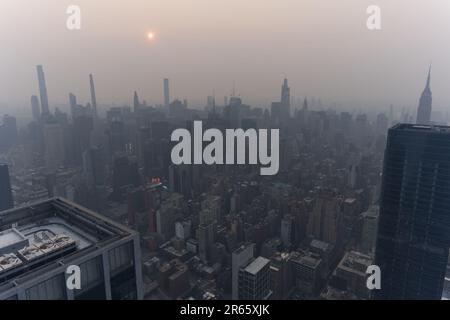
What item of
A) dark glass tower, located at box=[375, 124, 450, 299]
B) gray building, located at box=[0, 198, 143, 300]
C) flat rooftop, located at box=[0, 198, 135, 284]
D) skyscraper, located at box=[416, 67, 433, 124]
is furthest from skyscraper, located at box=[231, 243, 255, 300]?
skyscraper, located at box=[416, 67, 433, 124]

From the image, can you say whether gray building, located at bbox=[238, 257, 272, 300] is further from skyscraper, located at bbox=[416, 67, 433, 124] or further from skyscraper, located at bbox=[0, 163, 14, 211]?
skyscraper, located at bbox=[0, 163, 14, 211]

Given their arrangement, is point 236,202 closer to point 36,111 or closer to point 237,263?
point 237,263

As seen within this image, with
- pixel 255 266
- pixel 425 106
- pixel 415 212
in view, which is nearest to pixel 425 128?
pixel 415 212

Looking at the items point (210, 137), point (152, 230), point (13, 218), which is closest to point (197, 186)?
point (152, 230)

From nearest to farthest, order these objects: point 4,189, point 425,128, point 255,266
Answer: point 425,128 < point 255,266 < point 4,189

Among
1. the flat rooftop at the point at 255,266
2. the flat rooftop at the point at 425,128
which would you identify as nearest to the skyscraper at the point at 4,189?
the flat rooftop at the point at 255,266

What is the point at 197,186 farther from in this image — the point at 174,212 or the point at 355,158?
the point at 355,158
